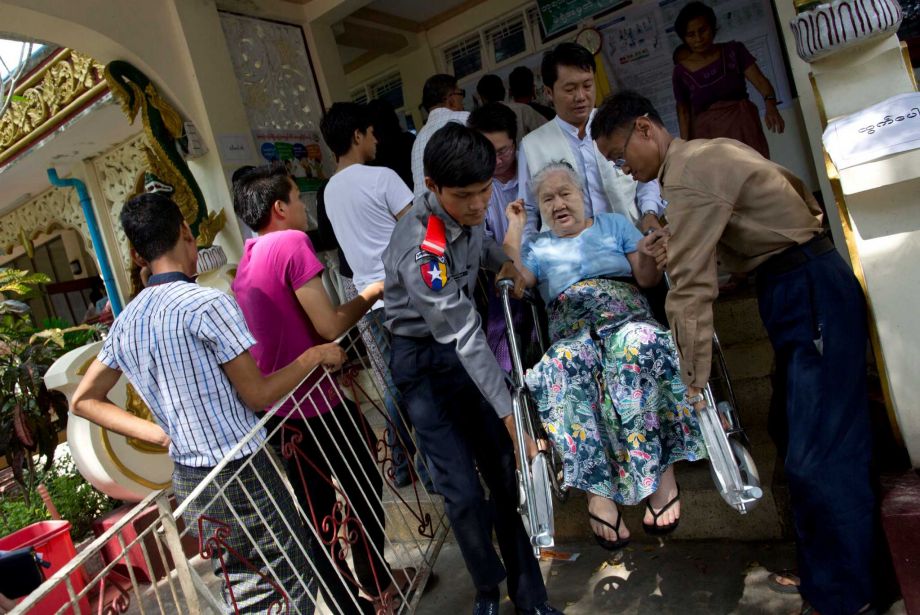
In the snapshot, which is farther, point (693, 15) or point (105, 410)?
point (693, 15)

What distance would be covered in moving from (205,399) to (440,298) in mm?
853

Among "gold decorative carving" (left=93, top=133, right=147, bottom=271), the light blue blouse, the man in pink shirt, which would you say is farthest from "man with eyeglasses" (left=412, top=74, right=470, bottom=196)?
"gold decorative carving" (left=93, top=133, right=147, bottom=271)

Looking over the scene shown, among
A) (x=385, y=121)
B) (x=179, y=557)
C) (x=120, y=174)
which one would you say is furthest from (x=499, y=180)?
(x=120, y=174)

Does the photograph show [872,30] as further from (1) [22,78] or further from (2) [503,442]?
(1) [22,78]

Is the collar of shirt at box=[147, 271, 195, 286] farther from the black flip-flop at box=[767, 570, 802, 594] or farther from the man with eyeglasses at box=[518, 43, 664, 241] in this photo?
the black flip-flop at box=[767, 570, 802, 594]

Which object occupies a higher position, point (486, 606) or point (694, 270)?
point (694, 270)

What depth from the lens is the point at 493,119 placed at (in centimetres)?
318

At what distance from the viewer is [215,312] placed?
83.2 inches

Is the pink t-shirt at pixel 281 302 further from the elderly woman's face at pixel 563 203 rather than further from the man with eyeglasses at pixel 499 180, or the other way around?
the elderly woman's face at pixel 563 203

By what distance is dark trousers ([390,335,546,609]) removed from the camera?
8.04ft

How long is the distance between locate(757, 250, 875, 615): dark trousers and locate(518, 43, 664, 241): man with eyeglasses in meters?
1.03

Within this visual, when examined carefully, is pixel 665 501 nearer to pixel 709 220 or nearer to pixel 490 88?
pixel 709 220

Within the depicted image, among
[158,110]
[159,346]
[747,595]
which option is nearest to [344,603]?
[159,346]

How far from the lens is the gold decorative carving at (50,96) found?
19.5 feet
